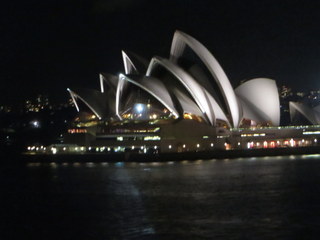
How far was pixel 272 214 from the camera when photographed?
1830cm

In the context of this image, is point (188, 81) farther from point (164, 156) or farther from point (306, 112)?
point (306, 112)

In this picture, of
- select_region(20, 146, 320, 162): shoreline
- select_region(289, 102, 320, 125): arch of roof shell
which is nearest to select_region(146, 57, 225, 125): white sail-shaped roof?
select_region(20, 146, 320, 162): shoreline

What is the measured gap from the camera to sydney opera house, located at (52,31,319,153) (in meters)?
45.1

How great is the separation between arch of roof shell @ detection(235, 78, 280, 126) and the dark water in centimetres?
1693

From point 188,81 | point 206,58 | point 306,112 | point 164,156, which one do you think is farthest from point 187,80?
point 306,112

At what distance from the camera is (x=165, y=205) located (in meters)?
20.7

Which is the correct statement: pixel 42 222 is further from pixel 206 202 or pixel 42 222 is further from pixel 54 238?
pixel 206 202

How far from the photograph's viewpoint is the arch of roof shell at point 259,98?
161 ft

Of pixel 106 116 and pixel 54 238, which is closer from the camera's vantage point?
pixel 54 238

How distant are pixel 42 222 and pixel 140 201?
16.5 feet

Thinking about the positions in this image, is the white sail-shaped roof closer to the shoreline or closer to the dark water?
the shoreline

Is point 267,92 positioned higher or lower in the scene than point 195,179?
higher

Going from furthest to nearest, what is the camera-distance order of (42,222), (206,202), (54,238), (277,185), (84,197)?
1. (277,185)
2. (84,197)
3. (206,202)
4. (42,222)
5. (54,238)

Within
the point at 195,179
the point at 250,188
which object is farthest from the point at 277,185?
the point at 195,179
